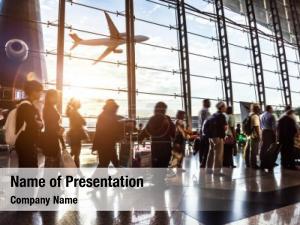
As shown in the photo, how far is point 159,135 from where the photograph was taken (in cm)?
394

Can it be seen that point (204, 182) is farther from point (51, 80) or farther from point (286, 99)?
point (286, 99)

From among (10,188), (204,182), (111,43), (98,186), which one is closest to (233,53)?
(111,43)

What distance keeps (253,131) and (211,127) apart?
118 centimetres

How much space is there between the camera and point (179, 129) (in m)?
5.13

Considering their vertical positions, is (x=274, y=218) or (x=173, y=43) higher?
(x=173, y=43)

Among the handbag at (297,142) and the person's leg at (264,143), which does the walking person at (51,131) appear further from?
the handbag at (297,142)

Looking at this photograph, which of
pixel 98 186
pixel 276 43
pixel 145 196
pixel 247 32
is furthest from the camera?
pixel 276 43

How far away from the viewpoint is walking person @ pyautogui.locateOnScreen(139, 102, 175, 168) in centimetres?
392

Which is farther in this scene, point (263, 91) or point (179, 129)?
point (263, 91)

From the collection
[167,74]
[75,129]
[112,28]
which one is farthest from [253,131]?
[112,28]

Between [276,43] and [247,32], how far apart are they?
2053 millimetres

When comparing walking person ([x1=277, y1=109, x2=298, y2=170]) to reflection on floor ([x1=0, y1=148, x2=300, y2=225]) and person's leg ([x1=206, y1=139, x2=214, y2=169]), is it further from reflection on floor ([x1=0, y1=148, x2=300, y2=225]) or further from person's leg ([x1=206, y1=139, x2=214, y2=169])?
reflection on floor ([x1=0, y1=148, x2=300, y2=225])

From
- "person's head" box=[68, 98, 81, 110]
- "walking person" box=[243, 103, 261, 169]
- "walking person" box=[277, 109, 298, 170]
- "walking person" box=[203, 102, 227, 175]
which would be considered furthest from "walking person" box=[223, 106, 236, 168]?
"person's head" box=[68, 98, 81, 110]

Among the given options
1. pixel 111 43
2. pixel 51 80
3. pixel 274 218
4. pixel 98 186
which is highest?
pixel 111 43
